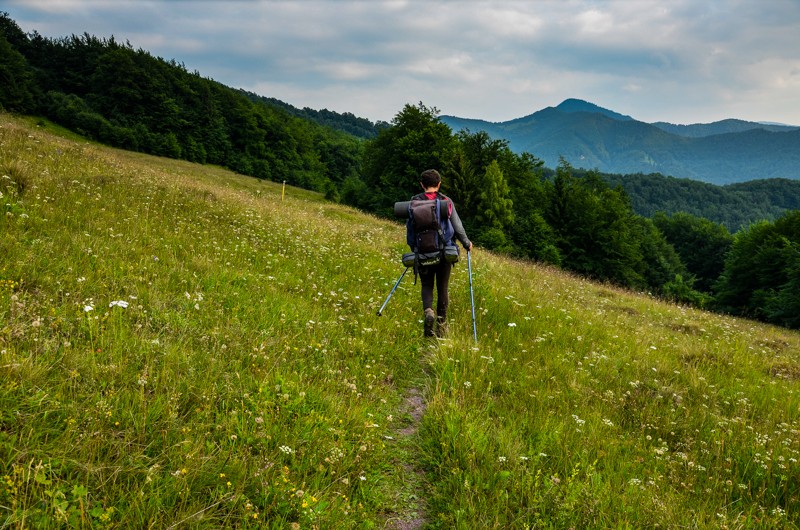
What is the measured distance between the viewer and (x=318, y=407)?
430cm

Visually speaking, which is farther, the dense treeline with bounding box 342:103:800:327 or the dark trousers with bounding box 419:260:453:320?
the dense treeline with bounding box 342:103:800:327

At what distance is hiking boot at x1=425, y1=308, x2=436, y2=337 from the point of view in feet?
24.7

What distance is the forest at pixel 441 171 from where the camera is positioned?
51.2 metres

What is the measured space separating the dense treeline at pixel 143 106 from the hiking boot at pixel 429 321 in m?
73.1

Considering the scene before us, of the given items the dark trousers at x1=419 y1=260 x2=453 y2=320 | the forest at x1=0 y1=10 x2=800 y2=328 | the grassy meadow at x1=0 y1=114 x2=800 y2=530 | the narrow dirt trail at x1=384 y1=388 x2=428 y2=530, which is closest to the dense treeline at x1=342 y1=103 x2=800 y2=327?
the forest at x1=0 y1=10 x2=800 y2=328

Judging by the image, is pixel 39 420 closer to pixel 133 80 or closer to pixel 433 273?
pixel 433 273

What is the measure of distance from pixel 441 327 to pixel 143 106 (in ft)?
346

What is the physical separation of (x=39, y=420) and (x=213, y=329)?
230cm

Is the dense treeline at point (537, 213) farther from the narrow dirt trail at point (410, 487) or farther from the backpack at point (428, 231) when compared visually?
the narrow dirt trail at point (410, 487)

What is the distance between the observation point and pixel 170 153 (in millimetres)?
83438

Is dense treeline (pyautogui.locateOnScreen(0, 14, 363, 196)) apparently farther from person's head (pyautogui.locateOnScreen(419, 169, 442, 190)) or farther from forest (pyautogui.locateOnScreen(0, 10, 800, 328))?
person's head (pyautogui.locateOnScreen(419, 169, 442, 190))

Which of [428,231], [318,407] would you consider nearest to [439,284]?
[428,231]

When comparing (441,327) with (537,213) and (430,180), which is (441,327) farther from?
(537,213)

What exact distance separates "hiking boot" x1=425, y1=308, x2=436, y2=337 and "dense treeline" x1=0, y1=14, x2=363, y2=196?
7309 centimetres
